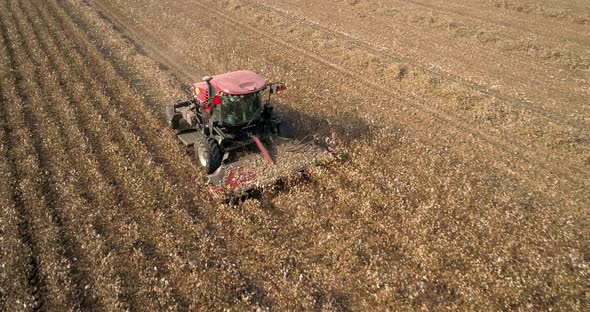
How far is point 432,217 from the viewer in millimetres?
8422

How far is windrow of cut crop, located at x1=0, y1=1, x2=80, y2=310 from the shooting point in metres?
6.79

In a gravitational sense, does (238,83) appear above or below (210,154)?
above

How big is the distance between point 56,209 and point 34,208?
447 millimetres

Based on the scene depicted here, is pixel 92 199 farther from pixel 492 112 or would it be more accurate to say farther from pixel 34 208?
pixel 492 112

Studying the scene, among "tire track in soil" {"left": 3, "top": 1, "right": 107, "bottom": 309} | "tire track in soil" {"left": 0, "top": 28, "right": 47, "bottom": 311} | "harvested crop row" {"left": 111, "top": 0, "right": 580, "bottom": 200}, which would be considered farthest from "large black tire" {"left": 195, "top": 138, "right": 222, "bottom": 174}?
"harvested crop row" {"left": 111, "top": 0, "right": 580, "bottom": 200}

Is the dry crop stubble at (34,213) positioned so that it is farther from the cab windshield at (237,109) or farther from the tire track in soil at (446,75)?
the tire track in soil at (446,75)

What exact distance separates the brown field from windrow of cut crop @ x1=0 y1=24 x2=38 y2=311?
33 mm

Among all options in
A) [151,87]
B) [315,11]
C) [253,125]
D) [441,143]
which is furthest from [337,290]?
[315,11]

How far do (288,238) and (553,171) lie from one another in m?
7.67

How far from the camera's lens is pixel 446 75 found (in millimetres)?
16266

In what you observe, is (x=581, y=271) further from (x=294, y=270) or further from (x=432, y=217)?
(x=294, y=270)

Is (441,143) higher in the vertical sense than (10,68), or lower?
higher

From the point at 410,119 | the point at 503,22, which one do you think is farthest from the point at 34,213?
the point at 503,22

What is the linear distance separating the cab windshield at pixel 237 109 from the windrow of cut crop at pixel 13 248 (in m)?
4.66
